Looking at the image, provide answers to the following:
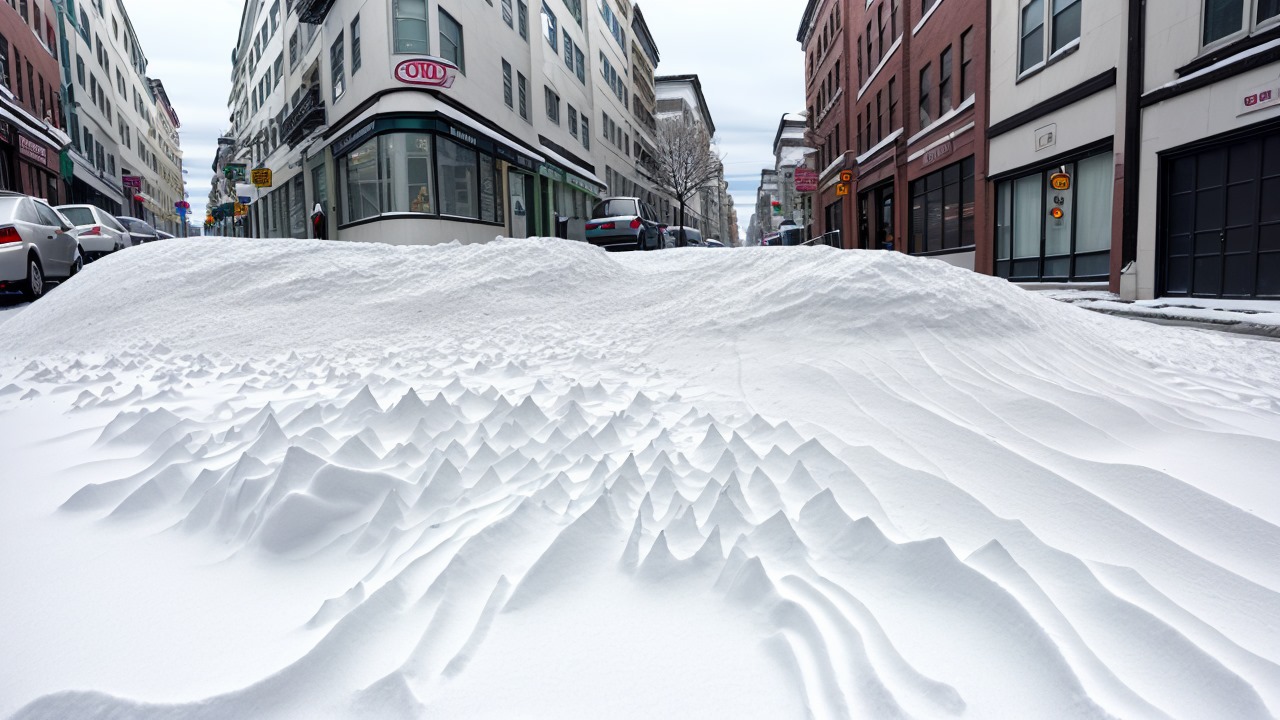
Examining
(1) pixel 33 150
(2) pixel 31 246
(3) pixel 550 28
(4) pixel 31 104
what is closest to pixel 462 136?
(3) pixel 550 28

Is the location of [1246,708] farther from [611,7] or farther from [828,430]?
[611,7]

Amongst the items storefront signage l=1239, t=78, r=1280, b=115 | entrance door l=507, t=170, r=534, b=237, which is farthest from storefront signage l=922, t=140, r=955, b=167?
entrance door l=507, t=170, r=534, b=237

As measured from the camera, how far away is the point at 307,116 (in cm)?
2097

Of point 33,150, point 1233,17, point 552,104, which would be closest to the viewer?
point 1233,17

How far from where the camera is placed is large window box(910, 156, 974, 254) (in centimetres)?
1684

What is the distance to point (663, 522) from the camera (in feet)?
6.96

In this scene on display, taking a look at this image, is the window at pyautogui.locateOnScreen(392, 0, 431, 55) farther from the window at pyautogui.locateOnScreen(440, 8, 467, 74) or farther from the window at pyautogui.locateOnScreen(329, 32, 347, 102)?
A: the window at pyautogui.locateOnScreen(329, 32, 347, 102)

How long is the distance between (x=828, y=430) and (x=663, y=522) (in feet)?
Result: 3.65

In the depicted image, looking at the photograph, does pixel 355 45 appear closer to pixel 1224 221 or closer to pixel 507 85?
pixel 507 85

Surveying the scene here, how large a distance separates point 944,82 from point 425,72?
13.5m

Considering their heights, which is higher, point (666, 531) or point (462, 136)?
point (462, 136)

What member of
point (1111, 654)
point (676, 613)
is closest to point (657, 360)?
point (676, 613)

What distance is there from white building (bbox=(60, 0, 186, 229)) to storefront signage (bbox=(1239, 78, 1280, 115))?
34.1 meters

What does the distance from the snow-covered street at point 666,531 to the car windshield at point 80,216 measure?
38.0 ft
